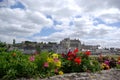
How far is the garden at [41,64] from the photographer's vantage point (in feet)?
23.5

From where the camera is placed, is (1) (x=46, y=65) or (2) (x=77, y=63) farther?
(2) (x=77, y=63)

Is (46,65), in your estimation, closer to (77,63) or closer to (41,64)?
(41,64)

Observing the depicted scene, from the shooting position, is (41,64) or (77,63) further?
(77,63)

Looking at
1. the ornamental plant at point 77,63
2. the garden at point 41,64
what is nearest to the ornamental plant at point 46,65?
the garden at point 41,64

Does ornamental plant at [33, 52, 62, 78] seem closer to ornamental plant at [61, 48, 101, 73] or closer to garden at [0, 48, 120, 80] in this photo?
garden at [0, 48, 120, 80]

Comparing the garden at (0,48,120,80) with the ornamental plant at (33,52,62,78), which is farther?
the ornamental plant at (33,52,62,78)

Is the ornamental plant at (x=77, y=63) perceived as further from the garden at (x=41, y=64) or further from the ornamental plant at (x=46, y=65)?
the ornamental plant at (x=46, y=65)

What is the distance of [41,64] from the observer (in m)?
8.16

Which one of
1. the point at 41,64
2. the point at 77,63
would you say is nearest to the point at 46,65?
the point at 41,64

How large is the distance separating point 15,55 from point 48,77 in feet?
3.94

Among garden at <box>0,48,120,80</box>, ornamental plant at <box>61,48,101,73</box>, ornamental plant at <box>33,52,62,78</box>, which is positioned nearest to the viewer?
garden at <box>0,48,120,80</box>

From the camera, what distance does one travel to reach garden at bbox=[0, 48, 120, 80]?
23.5 ft

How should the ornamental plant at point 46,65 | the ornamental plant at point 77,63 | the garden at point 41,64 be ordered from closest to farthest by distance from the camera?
the garden at point 41,64 → the ornamental plant at point 46,65 → the ornamental plant at point 77,63

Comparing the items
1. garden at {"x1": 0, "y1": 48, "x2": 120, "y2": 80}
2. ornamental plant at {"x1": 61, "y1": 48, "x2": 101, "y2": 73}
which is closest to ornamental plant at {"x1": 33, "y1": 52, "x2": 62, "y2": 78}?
garden at {"x1": 0, "y1": 48, "x2": 120, "y2": 80}
